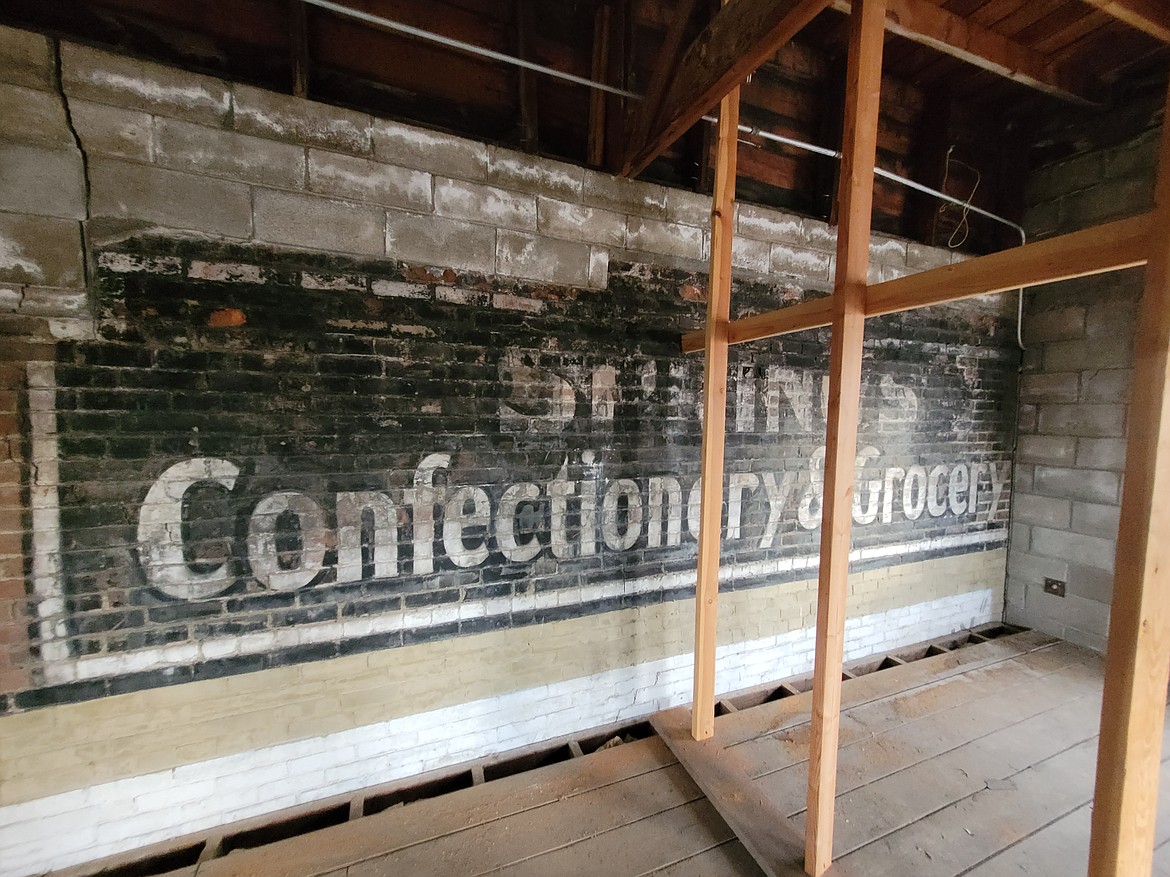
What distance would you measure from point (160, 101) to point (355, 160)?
23.8 inches

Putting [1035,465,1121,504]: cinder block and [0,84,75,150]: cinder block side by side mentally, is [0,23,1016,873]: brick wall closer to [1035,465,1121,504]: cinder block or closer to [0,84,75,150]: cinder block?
[0,84,75,150]: cinder block

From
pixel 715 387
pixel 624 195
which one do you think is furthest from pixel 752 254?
pixel 715 387

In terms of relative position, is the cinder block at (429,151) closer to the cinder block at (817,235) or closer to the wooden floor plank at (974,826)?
the cinder block at (817,235)

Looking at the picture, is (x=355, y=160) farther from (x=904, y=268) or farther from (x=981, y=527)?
(x=981, y=527)

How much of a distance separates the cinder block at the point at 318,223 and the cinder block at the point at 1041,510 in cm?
471

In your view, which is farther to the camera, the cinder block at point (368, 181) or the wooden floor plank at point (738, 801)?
the cinder block at point (368, 181)

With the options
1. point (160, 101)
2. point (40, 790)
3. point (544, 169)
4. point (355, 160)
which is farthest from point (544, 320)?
point (40, 790)

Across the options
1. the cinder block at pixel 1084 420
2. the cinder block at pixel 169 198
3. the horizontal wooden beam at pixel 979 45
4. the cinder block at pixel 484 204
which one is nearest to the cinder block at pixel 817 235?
the horizontal wooden beam at pixel 979 45

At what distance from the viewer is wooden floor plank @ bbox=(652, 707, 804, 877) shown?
1666 millimetres

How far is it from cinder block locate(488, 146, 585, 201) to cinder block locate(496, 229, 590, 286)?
0.69 ft

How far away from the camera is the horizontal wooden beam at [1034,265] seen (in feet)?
3.29

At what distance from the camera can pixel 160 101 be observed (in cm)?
163

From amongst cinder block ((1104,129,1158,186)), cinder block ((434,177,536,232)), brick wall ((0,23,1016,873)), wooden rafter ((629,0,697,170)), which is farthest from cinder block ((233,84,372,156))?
cinder block ((1104,129,1158,186))

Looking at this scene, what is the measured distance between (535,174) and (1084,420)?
4041 mm
